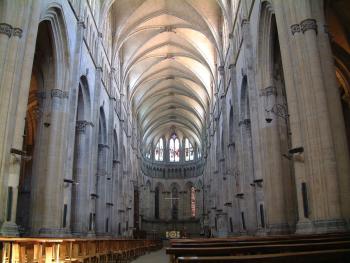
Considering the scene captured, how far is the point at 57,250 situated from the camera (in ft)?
32.3

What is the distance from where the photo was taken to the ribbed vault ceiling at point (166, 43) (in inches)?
1286

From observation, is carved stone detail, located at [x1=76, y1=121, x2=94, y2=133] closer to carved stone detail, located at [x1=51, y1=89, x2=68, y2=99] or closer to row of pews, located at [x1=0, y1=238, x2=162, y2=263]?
carved stone detail, located at [x1=51, y1=89, x2=68, y2=99]

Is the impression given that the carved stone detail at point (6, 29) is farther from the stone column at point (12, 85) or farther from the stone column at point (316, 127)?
the stone column at point (316, 127)

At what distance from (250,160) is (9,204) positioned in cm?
1440

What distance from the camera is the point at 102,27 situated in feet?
90.8

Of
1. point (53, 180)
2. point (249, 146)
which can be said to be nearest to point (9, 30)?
point (53, 180)

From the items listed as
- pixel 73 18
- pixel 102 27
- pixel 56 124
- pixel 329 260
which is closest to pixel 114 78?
pixel 102 27

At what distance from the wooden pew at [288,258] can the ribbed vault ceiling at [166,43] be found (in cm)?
2709

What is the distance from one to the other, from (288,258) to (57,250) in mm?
7858

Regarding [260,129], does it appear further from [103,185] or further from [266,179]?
[103,185]

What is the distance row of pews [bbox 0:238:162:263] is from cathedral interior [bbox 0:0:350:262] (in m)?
2.44

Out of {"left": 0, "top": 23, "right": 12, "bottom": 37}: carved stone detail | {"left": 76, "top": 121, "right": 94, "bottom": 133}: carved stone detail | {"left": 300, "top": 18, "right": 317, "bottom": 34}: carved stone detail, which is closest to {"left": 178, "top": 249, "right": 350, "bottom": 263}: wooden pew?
{"left": 300, "top": 18, "right": 317, "bottom": 34}: carved stone detail

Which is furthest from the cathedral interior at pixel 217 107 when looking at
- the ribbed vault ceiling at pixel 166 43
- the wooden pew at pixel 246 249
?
the wooden pew at pixel 246 249

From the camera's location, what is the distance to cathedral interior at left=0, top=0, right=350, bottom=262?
12148 mm
